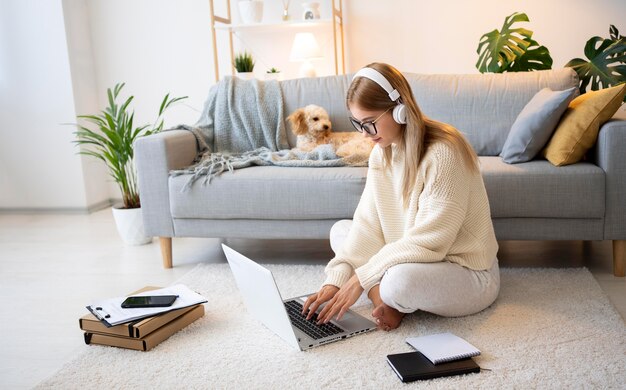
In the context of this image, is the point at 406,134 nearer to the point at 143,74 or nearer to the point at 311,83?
the point at 311,83

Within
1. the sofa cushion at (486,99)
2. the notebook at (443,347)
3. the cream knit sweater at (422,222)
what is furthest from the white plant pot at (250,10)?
the notebook at (443,347)

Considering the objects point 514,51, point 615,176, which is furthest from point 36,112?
point 615,176

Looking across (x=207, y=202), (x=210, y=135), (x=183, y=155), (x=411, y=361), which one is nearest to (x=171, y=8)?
(x=210, y=135)

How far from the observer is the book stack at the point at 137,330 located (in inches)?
74.4

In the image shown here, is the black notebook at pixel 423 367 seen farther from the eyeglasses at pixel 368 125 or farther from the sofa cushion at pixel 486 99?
the sofa cushion at pixel 486 99

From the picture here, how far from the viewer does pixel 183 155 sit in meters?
2.98

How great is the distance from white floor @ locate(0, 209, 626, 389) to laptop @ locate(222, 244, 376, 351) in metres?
0.59

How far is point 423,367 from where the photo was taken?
5.40ft

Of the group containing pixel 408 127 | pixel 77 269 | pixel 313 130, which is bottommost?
pixel 77 269

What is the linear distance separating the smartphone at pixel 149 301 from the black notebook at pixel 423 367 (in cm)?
75

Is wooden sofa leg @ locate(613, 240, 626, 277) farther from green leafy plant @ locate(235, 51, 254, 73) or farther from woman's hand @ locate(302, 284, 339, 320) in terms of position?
green leafy plant @ locate(235, 51, 254, 73)

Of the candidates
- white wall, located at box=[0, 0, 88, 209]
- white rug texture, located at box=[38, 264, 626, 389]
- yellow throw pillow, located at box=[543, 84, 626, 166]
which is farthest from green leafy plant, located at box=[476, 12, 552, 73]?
white wall, located at box=[0, 0, 88, 209]

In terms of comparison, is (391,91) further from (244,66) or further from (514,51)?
(244,66)

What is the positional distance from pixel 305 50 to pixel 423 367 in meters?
2.69
